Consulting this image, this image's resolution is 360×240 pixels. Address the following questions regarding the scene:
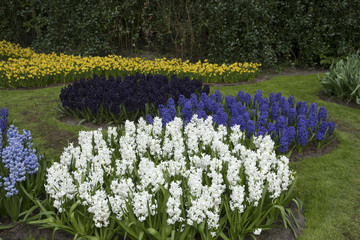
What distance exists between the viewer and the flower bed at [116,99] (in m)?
5.61

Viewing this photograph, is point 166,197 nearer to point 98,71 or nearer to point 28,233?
point 28,233

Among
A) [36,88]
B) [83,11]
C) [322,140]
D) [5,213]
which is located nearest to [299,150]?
[322,140]

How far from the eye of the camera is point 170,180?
3.26 m

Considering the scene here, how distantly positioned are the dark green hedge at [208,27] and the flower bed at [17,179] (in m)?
7.47

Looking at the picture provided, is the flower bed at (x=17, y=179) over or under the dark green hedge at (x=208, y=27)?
under

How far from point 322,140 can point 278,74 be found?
5546 millimetres

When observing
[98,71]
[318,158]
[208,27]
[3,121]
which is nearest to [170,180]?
[318,158]

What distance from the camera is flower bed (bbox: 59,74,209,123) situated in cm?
561

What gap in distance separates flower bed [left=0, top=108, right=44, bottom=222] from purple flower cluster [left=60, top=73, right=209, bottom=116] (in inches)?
86.3

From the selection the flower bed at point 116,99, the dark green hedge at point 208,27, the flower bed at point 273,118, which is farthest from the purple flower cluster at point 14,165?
the dark green hedge at point 208,27

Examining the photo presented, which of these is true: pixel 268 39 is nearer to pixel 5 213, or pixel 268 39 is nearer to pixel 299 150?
pixel 299 150

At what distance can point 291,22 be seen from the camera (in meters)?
9.94

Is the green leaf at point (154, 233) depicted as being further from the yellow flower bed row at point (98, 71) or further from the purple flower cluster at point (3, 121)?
the yellow flower bed row at point (98, 71)

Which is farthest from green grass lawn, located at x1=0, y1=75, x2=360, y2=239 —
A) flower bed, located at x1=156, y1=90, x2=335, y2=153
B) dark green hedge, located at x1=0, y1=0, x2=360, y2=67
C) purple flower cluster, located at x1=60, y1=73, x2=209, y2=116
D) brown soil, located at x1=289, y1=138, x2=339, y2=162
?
dark green hedge, located at x1=0, y1=0, x2=360, y2=67
